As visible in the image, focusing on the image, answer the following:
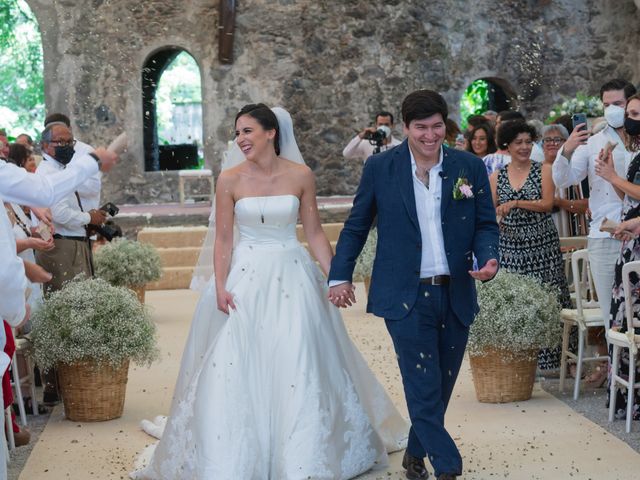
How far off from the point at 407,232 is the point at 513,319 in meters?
1.97

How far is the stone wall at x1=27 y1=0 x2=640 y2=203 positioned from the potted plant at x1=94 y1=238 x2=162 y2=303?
6.70m

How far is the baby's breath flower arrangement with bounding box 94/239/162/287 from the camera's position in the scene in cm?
1049

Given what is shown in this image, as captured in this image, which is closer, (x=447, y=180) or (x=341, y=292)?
(x=447, y=180)

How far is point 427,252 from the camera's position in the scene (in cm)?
455

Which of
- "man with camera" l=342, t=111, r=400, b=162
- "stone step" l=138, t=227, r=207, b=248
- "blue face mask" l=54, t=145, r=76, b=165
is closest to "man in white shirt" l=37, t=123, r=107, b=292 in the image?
"blue face mask" l=54, t=145, r=76, b=165

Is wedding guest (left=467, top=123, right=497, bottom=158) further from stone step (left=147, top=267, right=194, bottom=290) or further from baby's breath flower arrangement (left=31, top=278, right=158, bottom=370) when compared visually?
stone step (left=147, top=267, right=194, bottom=290)

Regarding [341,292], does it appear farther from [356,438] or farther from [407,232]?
[356,438]

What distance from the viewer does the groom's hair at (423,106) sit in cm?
448

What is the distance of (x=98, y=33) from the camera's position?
1698cm

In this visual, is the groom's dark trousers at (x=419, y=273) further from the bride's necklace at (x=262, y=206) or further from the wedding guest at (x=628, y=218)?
the wedding guest at (x=628, y=218)

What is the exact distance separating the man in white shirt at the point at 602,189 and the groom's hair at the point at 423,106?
1968 mm

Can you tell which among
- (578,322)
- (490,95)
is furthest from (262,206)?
(490,95)

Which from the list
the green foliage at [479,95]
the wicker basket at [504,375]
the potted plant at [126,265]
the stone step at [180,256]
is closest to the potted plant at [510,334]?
the wicker basket at [504,375]

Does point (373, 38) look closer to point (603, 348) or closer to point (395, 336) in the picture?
point (603, 348)
